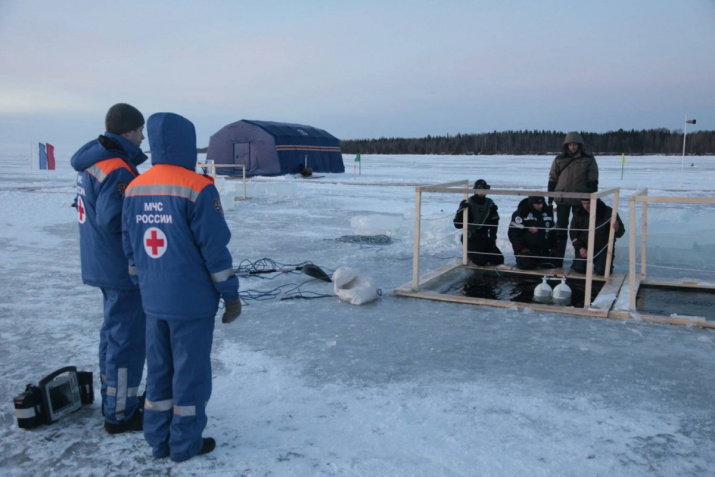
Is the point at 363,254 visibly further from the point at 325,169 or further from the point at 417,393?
the point at 325,169

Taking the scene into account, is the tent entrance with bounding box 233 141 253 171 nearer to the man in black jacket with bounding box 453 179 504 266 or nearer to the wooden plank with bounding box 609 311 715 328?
the man in black jacket with bounding box 453 179 504 266

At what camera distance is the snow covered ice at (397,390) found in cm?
283

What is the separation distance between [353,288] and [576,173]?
11.4 feet

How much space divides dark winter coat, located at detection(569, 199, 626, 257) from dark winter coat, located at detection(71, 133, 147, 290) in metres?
5.60

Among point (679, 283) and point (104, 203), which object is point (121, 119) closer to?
point (104, 203)

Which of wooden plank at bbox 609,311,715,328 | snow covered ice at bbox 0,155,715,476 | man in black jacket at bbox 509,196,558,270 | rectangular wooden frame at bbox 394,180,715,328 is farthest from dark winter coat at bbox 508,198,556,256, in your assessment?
wooden plank at bbox 609,311,715,328

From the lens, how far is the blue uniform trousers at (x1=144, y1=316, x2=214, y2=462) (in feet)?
8.96

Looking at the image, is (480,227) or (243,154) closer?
(480,227)

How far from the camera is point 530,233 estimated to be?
24.7 feet

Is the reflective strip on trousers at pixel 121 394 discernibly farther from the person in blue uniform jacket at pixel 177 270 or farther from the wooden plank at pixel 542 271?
the wooden plank at pixel 542 271

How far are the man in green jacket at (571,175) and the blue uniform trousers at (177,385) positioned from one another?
18.6 ft

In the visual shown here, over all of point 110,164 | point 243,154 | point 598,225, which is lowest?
point 598,225

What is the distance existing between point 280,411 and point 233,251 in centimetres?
578

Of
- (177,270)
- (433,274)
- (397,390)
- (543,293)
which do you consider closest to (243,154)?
(433,274)
